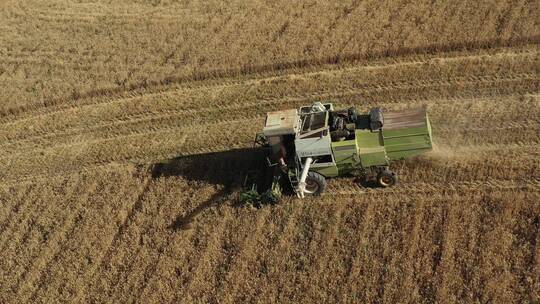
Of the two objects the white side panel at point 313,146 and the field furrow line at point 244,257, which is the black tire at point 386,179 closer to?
the white side panel at point 313,146

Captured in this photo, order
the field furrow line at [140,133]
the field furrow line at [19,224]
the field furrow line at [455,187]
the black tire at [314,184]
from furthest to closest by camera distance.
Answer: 1. the field furrow line at [140,133]
2. the field furrow line at [19,224]
3. the black tire at [314,184]
4. the field furrow line at [455,187]

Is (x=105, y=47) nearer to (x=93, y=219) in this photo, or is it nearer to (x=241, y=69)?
(x=241, y=69)

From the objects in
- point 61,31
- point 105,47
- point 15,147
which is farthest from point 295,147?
point 61,31

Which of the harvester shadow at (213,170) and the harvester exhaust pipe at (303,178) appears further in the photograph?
the harvester shadow at (213,170)

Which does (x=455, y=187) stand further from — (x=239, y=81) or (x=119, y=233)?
(x=239, y=81)

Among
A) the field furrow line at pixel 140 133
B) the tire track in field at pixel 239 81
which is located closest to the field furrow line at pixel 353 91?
the field furrow line at pixel 140 133

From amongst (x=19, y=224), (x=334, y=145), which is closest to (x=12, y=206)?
(x=19, y=224)
